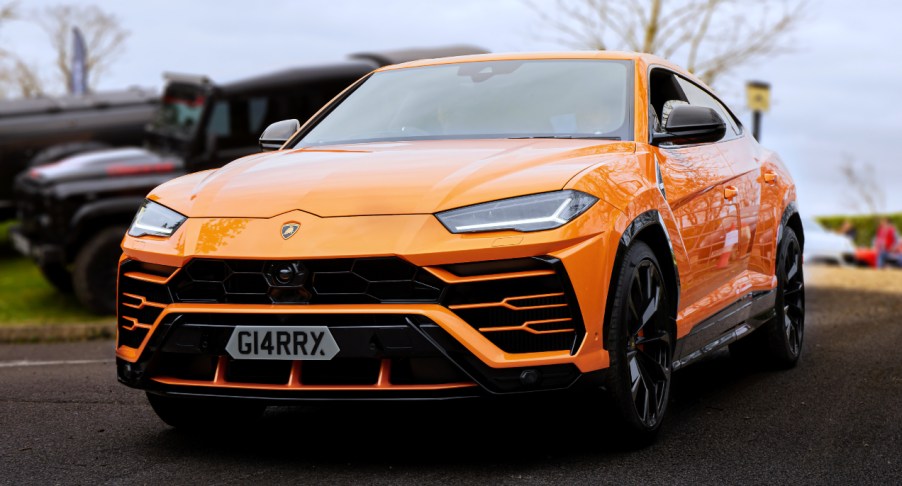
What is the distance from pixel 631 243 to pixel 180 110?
34.0 ft

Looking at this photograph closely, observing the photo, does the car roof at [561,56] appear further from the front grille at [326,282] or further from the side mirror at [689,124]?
the front grille at [326,282]

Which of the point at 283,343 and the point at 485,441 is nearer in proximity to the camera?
the point at 283,343

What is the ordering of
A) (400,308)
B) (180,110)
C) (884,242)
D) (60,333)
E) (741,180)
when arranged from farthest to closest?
(884,242)
(180,110)
(60,333)
(741,180)
(400,308)

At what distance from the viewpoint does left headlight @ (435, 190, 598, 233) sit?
4.12m

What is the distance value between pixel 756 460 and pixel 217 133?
979 centimetres

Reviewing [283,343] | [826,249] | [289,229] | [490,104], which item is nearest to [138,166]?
[490,104]

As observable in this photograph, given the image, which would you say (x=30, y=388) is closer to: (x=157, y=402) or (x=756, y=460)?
(x=157, y=402)

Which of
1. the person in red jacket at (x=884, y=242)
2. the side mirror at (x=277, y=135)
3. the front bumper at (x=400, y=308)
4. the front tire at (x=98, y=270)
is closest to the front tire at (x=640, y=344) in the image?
the front bumper at (x=400, y=308)

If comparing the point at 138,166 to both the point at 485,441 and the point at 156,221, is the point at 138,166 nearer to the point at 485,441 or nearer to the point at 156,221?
the point at 156,221

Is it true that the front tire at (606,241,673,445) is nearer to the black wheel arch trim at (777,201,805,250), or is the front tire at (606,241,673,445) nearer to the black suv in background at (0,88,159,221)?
the black wheel arch trim at (777,201,805,250)

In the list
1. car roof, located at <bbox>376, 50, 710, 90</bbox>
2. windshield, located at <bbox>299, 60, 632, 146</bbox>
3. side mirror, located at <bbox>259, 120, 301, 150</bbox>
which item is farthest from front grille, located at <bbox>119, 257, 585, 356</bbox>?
car roof, located at <bbox>376, 50, 710, 90</bbox>

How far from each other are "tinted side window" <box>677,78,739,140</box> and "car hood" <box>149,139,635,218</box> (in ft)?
4.78

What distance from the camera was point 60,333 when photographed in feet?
36.9

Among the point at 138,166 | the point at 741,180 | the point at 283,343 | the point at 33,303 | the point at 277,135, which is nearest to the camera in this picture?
the point at 283,343
